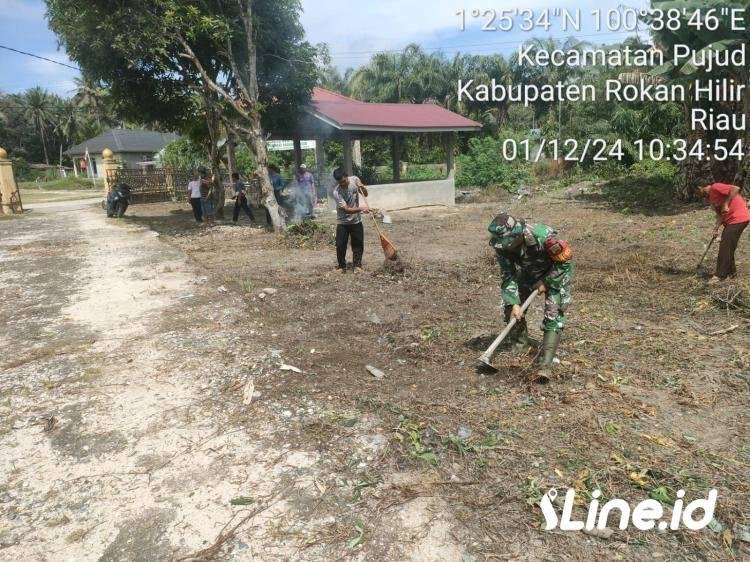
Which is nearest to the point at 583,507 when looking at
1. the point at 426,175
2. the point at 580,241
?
the point at 580,241

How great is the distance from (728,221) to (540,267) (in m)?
3.64

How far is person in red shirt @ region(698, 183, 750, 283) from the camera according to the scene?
6.17 meters

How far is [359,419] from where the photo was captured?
361cm

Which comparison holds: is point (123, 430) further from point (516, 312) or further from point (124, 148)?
point (124, 148)

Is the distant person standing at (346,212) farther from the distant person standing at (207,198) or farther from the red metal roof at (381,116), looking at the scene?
the red metal roof at (381,116)

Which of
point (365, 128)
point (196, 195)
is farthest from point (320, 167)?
point (196, 195)

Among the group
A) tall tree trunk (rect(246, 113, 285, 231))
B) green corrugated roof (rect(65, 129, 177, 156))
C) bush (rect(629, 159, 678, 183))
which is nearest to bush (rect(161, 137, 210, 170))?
green corrugated roof (rect(65, 129, 177, 156))

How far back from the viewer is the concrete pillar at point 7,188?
18109 mm

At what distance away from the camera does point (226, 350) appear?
4.97 metres

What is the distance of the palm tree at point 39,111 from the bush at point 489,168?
176ft

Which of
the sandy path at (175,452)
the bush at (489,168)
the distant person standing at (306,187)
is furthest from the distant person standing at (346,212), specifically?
the bush at (489,168)

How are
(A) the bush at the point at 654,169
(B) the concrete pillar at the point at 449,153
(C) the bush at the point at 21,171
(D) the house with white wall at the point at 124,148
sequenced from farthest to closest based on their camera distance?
(C) the bush at the point at 21,171 → (D) the house with white wall at the point at 124,148 → (B) the concrete pillar at the point at 449,153 → (A) the bush at the point at 654,169

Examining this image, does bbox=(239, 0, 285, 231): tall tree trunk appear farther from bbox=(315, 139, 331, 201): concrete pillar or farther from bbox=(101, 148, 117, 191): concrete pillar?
bbox=(101, 148, 117, 191): concrete pillar

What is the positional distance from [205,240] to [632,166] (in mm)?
15768
